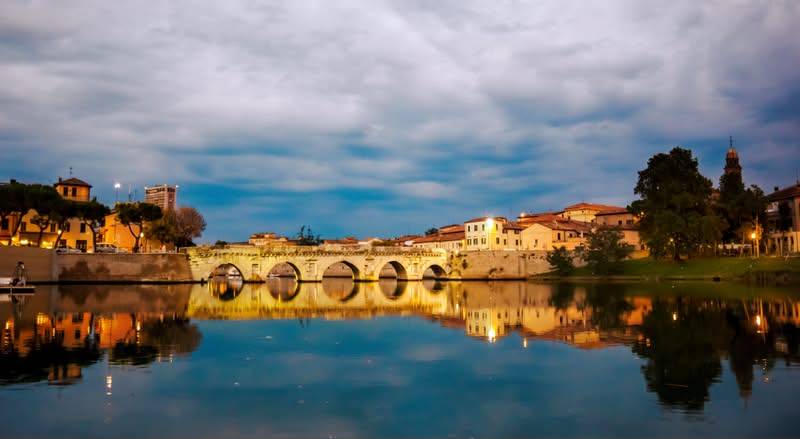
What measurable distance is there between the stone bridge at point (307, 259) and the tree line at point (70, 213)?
29.2 ft

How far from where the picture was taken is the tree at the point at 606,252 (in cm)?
6950

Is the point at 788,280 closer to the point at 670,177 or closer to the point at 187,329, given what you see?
the point at 670,177

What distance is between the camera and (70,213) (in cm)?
6141

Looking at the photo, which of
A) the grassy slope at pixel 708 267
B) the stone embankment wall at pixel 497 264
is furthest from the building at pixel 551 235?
the grassy slope at pixel 708 267

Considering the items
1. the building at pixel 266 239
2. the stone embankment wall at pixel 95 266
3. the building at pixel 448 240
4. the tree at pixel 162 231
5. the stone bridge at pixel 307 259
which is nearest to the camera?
the stone embankment wall at pixel 95 266

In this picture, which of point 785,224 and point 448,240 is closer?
point 785,224

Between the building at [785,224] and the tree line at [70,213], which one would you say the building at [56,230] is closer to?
the tree line at [70,213]

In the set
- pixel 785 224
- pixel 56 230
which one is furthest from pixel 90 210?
pixel 785 224

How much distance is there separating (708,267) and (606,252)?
1118 cm

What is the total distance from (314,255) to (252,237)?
112 meters

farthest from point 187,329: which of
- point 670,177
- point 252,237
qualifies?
point 252,237

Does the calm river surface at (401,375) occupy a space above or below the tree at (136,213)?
below

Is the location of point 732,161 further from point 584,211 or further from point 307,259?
point 307,259

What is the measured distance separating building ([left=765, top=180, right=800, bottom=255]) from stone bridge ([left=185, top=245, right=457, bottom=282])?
134 feet
